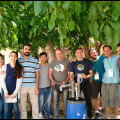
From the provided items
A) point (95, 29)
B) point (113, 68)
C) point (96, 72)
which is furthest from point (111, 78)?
point (95, 29)

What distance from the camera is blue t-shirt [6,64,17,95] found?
341cm

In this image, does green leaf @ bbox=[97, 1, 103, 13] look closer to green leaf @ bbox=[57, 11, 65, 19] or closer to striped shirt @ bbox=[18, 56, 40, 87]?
green leaf @ bbox=[57, 11, 65, 19]

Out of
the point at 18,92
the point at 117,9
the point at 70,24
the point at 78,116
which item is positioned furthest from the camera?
the point at 18,92

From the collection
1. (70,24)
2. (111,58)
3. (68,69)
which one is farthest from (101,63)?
(70,24)

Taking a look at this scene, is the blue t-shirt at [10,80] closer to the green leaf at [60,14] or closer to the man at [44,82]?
the man at [44,82]

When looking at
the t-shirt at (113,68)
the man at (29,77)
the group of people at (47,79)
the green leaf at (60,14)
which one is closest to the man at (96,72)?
the group of people at (47,79)

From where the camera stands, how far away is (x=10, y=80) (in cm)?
341

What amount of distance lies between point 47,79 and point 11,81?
2.79 ft

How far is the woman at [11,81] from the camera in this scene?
3371 mm

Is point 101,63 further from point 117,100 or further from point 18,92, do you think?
point 18,92

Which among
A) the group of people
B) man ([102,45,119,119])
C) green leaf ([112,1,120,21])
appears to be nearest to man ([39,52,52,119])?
the group of people

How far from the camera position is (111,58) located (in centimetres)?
367

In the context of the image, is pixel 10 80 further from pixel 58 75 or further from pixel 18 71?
pixel 58 75

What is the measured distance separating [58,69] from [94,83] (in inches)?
36.4
